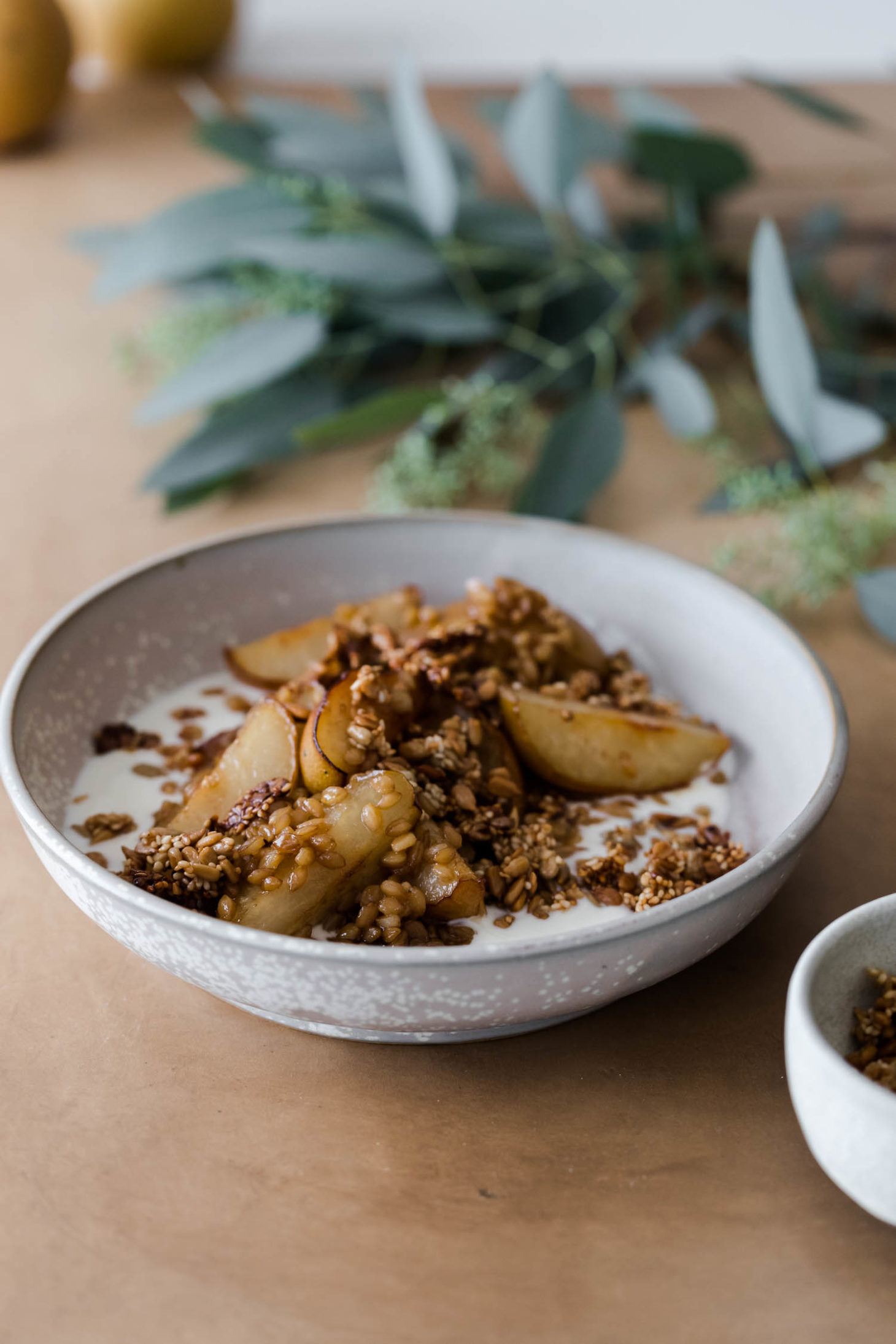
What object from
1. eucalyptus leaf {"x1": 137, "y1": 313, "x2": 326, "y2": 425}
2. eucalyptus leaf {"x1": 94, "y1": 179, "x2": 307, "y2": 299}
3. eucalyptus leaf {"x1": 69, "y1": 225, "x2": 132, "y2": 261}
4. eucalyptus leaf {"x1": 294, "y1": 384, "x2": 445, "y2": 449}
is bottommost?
eucalyptus leaf {"x1": 294, "y1": 384, "x2": 445, "y2": 449}

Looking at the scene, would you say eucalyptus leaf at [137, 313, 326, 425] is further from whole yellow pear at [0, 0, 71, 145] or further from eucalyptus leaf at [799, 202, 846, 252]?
whole yellow pear at [0, 0, 71, 145]

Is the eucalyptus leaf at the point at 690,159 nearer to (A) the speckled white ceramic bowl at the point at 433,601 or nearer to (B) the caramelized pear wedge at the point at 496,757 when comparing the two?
(A) the speckled white ceramic bowl at the point at 433,601

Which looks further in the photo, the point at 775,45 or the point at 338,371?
the point at 775,45

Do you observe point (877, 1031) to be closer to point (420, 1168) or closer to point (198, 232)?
point (420, 1168)

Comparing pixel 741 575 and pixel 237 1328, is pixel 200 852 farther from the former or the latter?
pixel 741 575

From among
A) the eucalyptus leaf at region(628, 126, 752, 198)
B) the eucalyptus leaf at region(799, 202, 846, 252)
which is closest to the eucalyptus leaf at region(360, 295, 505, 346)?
the eucalyptus leaf at region(628, 126, 752, 198)

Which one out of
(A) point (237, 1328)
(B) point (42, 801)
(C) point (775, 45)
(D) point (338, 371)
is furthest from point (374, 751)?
(C) point (775, 45)

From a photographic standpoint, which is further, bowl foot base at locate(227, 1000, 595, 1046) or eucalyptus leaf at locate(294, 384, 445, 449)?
eucalyptus leaf at locate(294, 384, 445, 449)
